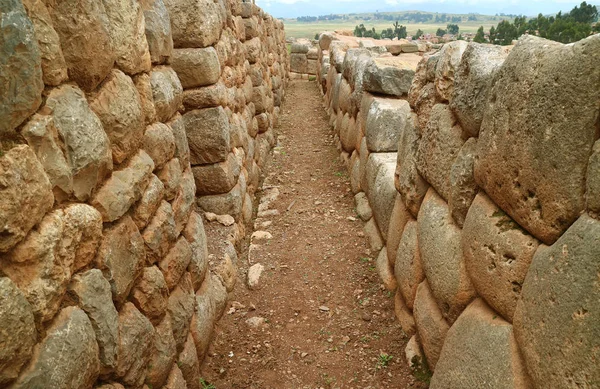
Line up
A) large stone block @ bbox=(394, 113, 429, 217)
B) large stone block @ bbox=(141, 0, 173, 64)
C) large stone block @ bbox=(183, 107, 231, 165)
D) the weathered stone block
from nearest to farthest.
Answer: the weathered stone block
large stone block @ bbox=(141, 0, 173, 64)
large stone block @ bbox=(394, 113, 429, 217)
large stone block @ bbox=(183, 107, 231, 165)

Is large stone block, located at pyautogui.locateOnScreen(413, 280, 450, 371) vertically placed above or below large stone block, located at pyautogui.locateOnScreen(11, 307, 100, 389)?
below

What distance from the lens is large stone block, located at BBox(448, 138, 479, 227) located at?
2686mm

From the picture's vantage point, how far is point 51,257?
5.25 feet

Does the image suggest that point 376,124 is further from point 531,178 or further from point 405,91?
point 531,178

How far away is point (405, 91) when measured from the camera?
5973mm

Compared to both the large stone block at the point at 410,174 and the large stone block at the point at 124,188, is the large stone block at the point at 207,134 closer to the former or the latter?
the large stone block at the point at 410,174

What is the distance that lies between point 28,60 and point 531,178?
199cm

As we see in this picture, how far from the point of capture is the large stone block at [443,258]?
2.68 meters

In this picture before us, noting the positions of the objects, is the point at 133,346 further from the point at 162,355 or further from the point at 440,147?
the point at 440,147

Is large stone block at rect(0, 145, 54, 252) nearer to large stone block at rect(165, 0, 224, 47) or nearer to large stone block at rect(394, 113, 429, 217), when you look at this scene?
large stone block at rect(394, 113, 429, 217)

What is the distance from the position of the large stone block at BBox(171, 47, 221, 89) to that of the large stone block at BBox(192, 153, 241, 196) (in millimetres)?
821

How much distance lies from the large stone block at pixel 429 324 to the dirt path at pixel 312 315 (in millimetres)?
304

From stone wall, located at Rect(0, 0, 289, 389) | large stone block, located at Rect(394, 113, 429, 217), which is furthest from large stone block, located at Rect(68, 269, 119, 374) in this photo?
large stone block, located at Rect(394, 113, 429, 217)

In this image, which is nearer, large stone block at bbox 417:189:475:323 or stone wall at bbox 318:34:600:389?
stone wall at bbox 318:34:600:389
